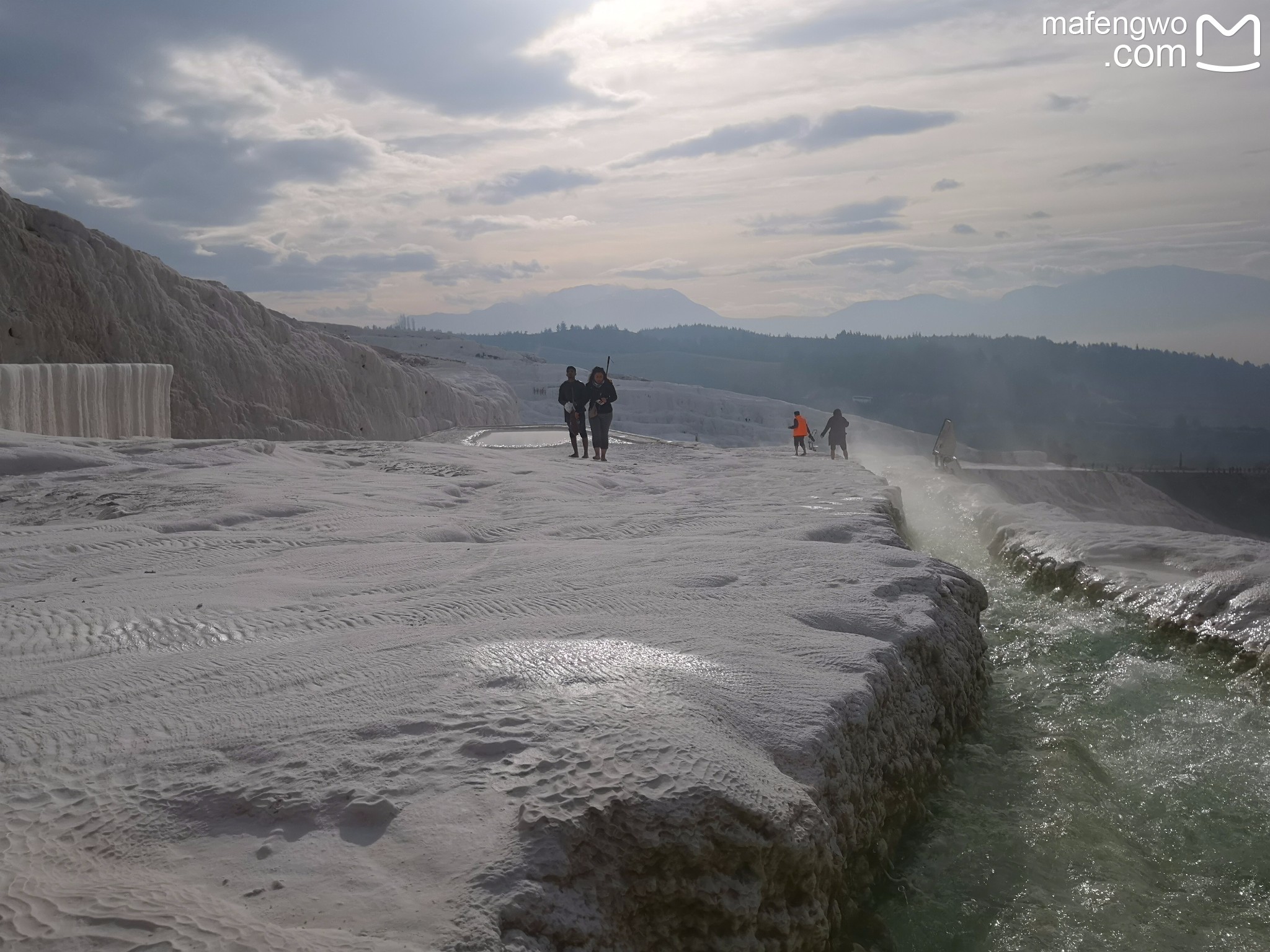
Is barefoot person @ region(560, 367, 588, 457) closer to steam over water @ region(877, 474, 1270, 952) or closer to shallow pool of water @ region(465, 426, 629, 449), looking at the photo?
shallow pool of water @ region(465, 426, 629, 449)

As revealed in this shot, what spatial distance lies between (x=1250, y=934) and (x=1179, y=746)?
1529 mm

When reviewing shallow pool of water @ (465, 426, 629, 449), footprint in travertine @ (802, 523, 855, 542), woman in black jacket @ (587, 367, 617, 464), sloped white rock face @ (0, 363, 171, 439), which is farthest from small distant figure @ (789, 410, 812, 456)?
footprint in travertine @ (802, 523, 855, 542)

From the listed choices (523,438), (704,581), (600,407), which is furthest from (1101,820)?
(523,438)

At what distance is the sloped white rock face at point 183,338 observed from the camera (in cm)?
1305

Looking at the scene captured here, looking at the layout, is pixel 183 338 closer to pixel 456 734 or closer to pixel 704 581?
pixel 704 581

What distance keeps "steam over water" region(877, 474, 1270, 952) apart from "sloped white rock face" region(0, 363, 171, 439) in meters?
9.30

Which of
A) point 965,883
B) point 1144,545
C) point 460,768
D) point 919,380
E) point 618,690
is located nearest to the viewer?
point 460,768

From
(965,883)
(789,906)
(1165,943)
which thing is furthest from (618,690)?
(1165,943)

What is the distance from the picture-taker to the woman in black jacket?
1129 cm

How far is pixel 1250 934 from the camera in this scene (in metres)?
2.74

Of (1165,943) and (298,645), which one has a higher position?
(298,645)

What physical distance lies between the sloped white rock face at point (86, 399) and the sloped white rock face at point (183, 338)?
2.89 metres

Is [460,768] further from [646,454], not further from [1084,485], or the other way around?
[1084,485]

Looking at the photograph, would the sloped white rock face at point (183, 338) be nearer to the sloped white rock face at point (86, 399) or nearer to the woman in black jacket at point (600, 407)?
the sloped white rock face at point (86, 399)
